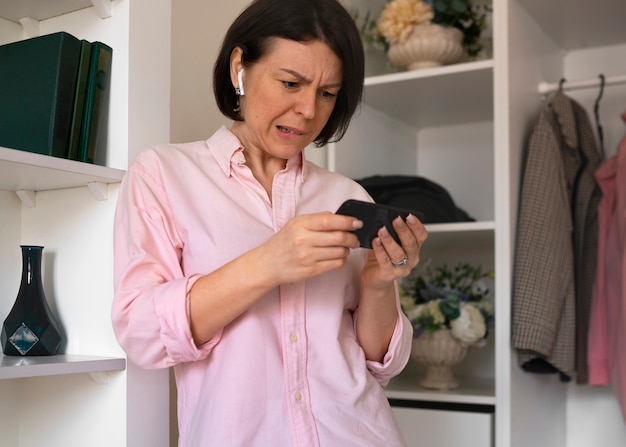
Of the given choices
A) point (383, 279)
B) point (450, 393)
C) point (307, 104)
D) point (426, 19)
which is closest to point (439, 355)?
point (450, 393)

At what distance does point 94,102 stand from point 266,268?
1.48ft

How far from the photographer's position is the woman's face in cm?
111

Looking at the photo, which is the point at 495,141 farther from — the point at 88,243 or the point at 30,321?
the point at 30,321

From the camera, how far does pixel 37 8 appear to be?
1301 mm

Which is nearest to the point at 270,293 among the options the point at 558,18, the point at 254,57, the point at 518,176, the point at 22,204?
the point at 254,57

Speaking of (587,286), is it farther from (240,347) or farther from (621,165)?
(240,347)

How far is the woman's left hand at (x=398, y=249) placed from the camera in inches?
40.1

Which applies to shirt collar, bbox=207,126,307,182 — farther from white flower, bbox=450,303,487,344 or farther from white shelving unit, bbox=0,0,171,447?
white flower, bbox=450,303,487,344

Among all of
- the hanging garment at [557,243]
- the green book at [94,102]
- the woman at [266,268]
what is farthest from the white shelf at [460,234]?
the green book at [94,102]

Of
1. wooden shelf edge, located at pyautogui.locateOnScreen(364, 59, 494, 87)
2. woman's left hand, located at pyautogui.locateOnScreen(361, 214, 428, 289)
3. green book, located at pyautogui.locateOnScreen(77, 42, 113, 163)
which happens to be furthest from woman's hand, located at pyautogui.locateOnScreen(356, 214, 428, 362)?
wooden shelf edge, located at pyautogui.locateOnScreen(364, 59, 494, 87)

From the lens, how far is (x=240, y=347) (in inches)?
41.6

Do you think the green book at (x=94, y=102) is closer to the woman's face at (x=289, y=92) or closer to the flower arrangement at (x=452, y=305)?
the woman's face at (x=289, y=92)

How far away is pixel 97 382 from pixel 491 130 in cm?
160

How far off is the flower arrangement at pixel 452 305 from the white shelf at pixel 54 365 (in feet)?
3.32
